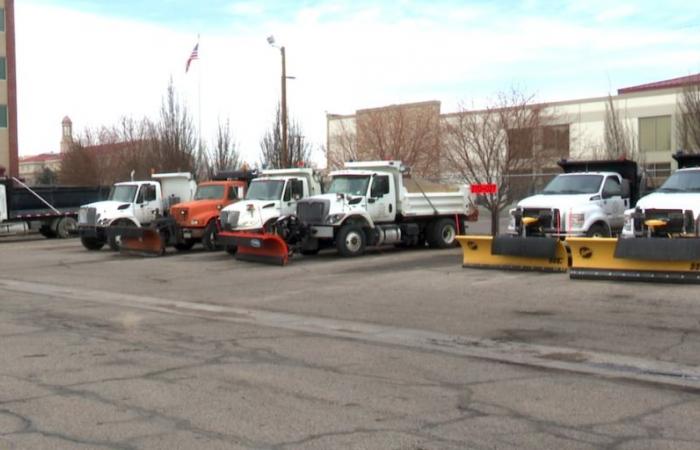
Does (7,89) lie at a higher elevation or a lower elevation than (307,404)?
higher

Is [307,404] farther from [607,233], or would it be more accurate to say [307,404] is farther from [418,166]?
[418,166]

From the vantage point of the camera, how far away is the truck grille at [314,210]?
835 inches

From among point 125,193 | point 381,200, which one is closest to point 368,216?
point 381,200

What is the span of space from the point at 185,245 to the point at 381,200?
21.6 ft

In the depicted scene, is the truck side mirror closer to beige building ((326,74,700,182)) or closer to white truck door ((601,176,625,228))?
white truck door ((601,176,625,228))

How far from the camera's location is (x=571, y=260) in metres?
16.5

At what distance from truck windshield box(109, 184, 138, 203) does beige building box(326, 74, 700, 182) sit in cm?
2081

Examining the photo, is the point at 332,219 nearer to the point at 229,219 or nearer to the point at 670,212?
the point at 229,219

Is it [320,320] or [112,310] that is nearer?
[320,320]

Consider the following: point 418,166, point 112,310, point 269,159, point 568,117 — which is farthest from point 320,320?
point 568,117

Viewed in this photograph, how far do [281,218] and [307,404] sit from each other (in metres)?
14.5

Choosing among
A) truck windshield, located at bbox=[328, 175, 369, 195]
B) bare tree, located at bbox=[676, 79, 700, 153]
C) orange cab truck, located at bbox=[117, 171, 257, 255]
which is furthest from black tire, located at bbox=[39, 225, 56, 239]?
bare tree, located at bbox=[676, 79, 700, 153]

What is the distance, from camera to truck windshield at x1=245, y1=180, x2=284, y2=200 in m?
22.6

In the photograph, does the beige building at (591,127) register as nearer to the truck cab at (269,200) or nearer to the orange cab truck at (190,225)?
the orange cab truck at (190,225)
